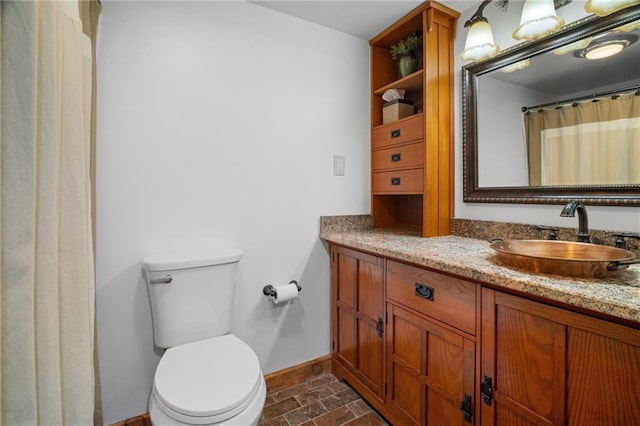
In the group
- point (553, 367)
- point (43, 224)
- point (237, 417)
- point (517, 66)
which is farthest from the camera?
point (517, 66)

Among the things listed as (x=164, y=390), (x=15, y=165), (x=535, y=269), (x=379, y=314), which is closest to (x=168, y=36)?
(x=15, y=165)

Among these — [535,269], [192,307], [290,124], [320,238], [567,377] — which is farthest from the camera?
[320,238]

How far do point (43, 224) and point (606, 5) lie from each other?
5.90 feet

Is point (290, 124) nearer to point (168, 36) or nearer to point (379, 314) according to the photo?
point (168, 36)

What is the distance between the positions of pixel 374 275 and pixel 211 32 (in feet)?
5.02

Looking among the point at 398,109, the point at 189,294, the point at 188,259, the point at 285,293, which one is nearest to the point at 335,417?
the point at 285,293

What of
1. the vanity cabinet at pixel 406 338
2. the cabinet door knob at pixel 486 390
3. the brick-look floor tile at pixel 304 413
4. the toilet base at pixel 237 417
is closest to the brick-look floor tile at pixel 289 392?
the brick-look floor tile at pixel 304 413

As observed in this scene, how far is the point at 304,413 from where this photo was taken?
5.31 ft

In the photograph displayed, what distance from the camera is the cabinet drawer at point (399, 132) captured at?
1.77 meters

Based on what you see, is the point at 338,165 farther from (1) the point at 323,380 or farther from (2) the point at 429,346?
(1) the point at 323,380

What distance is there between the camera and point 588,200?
1265 millimetres

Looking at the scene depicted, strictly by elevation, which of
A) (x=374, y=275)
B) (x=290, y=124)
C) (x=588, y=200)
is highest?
(x=290, y=124)

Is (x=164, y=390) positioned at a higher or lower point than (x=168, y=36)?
lower

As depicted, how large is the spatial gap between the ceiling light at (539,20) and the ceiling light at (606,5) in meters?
0.10
